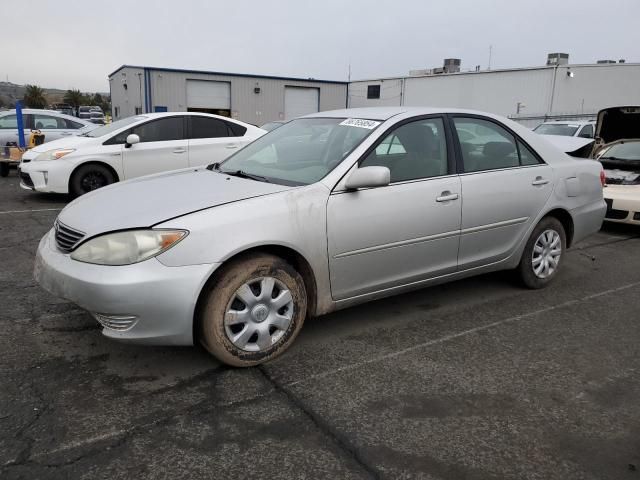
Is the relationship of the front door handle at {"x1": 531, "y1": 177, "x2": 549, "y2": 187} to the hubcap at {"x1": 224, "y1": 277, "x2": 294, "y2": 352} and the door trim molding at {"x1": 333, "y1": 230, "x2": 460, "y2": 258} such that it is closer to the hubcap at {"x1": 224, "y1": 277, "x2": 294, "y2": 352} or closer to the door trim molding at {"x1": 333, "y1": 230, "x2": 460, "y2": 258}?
the door trim molding at {"x1": 333, "y1": 230, "x2": 460, "y2": 258}

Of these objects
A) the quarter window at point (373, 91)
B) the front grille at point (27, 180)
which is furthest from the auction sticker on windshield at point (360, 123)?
the quarter window at point (373, 91)

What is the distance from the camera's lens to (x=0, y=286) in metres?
4.54

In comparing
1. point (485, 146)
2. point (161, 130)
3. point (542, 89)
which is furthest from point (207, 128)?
point (542, 89)

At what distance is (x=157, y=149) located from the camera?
856 cm

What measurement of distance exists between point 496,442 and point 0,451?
7.41 feet

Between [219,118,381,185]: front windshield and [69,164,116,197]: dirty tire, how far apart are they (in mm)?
4772

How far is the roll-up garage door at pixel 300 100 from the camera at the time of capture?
35250 millimetres

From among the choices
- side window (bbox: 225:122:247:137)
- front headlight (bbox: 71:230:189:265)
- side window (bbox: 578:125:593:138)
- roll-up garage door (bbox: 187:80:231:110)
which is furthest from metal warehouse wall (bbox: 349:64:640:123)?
front headlight (bbox: 71:230:189:265)

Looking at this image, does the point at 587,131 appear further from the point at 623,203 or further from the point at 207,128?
the point at 207,128

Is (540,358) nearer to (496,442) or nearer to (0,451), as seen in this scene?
(496,442)

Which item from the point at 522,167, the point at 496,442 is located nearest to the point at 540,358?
the point at 496,442

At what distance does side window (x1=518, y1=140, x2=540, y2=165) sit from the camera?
4570 millimetres

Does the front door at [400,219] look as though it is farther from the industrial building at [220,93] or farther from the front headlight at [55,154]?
the industrial building at [220,93]

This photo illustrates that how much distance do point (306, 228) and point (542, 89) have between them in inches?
1360
